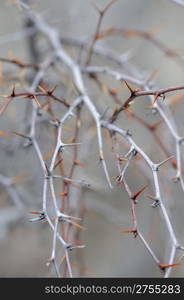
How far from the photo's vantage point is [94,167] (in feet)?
8.89

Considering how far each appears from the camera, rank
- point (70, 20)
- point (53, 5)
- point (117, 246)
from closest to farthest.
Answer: point (70, 20) → point (53, 5) → point (117, 246)

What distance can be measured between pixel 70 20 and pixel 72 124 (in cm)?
51

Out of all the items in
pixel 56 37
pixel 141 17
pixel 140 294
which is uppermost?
pixel 141 17

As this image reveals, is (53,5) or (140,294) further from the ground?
(53,5)

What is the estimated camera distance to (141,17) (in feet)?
10.5

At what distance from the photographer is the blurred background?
6.75ft

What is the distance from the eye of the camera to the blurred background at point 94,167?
2.06 m

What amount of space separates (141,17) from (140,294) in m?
2.38

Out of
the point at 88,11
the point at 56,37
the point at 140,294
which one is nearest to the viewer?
the point at 140,294

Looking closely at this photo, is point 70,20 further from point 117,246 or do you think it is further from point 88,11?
point 117,246

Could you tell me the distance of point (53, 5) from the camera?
252cm

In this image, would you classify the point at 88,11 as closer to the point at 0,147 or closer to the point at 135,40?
the point at 135,40

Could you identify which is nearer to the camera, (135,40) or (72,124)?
(72,124)

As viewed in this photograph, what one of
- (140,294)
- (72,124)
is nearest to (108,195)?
(72,124)
